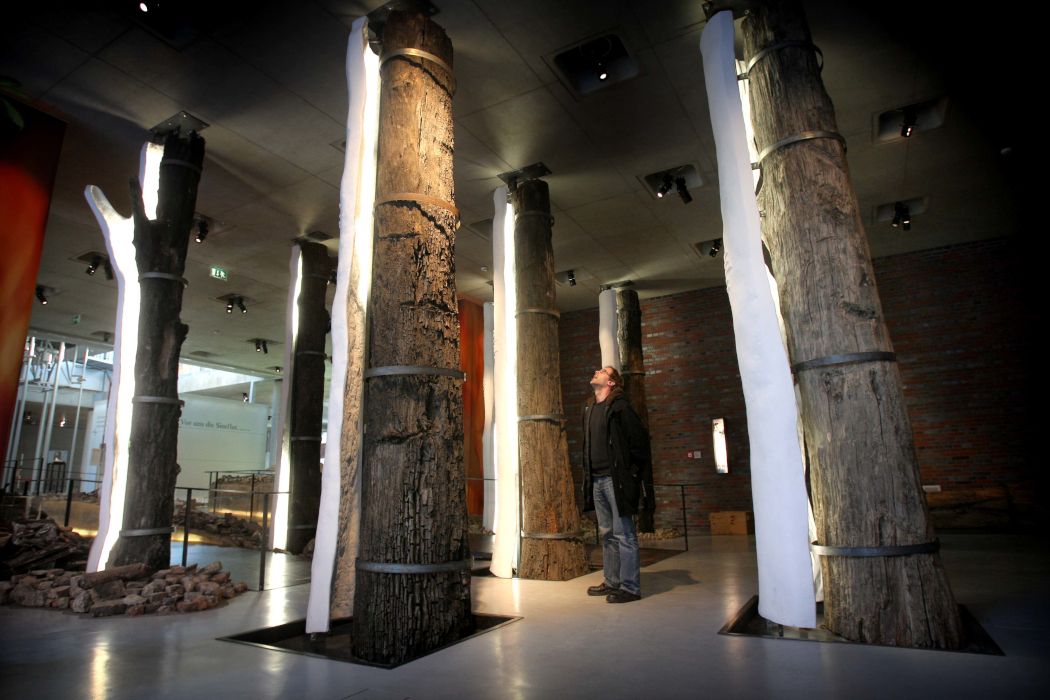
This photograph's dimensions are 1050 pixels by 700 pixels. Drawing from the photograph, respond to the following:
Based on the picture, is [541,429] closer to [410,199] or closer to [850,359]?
[410,199]

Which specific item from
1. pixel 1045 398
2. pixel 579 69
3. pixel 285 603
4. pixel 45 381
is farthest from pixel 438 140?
pixel 45 381

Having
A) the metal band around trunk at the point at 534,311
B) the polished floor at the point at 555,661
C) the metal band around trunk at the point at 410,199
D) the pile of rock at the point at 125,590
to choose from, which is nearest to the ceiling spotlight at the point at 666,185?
the metal band around trunk at the point at 534,311

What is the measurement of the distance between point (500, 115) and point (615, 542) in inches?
151

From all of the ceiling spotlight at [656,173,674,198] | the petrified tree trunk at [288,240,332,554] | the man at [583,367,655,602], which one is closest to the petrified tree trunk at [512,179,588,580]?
the man at [583,367,655,602]

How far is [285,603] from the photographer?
4262 millimetres

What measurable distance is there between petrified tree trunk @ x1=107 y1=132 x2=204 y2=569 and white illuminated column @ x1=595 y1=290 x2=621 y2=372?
207 inches

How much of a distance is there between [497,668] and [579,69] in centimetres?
462

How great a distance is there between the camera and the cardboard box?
30.9ft

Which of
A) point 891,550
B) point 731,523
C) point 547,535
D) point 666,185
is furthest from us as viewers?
point 731,523

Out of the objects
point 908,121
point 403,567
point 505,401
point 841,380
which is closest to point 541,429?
point 505,401

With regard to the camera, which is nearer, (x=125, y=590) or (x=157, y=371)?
(x=125, y=590)

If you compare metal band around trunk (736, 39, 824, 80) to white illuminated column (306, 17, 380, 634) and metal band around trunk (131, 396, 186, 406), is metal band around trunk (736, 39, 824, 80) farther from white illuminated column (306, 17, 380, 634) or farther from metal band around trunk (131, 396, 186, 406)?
metal band around trunk (131, 396, 186, 406)

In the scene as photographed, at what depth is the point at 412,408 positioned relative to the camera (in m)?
3.00

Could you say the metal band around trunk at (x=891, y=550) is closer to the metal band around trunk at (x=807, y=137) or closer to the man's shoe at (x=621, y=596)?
the man's shoe at (x=621, y=596)
